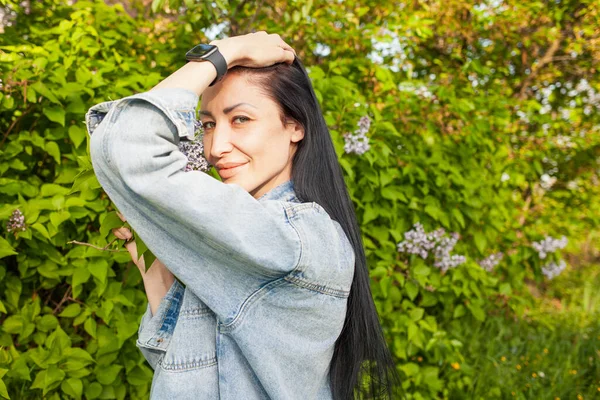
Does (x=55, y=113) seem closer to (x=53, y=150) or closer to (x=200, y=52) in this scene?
(x=53, y=150)

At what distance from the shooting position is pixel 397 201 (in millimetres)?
3174

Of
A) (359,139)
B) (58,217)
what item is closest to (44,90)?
(58,217)

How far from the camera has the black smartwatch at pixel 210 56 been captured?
126 cm

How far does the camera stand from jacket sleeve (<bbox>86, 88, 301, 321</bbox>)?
3.55ft

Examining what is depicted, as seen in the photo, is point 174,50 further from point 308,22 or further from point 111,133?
point 111,133

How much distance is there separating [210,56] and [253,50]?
139 mm

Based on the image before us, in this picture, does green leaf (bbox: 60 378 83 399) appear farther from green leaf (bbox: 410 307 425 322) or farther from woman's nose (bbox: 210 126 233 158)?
green leaf (bbox: 410 307 425 322)

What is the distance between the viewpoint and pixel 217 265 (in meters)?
1.19


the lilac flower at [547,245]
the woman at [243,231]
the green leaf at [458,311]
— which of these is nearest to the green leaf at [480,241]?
the green leaf at [458,311]

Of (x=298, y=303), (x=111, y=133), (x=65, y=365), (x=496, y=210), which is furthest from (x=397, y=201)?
(x=111, y=133)

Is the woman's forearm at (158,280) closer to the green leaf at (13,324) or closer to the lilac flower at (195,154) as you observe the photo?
the lilac flower at (195,154)

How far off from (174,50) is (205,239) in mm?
2346

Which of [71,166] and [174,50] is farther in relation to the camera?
[174,50]

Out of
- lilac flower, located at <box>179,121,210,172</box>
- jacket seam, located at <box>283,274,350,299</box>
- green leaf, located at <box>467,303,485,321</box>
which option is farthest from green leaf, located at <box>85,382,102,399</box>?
green leaf, located at <box>467,303,485,321</box>
